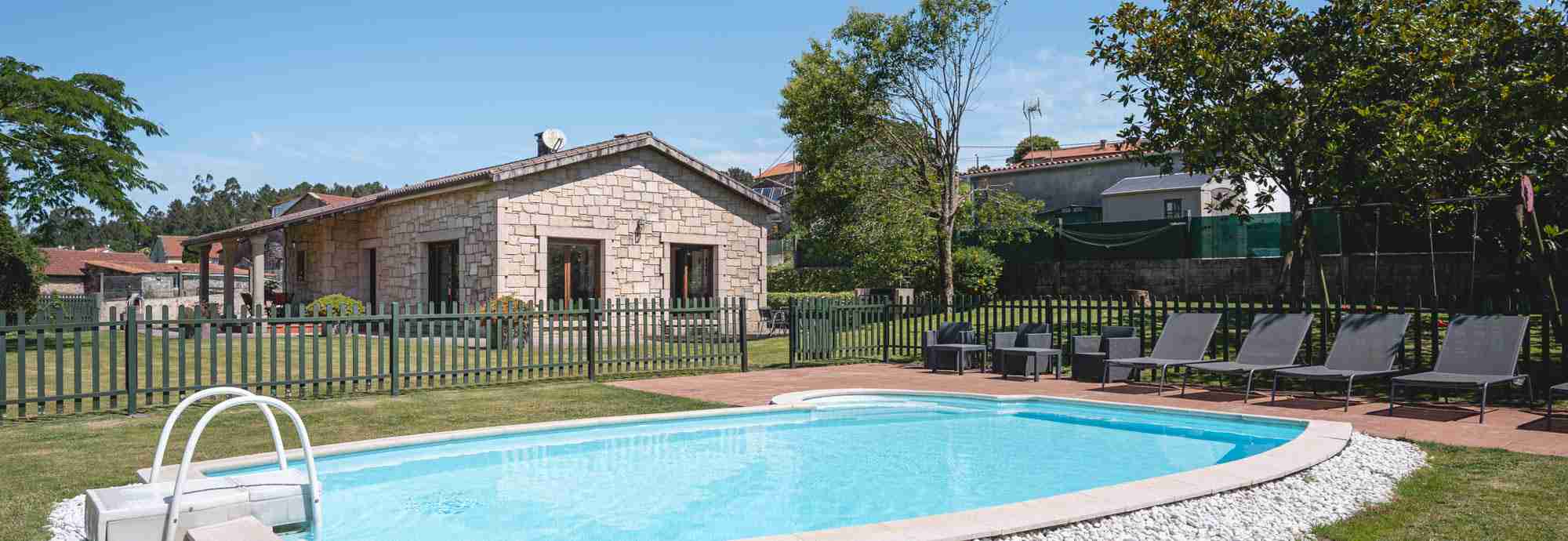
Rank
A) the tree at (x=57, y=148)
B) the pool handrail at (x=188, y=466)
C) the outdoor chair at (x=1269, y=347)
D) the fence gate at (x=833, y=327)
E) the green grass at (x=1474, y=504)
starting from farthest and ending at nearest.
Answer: the tree at (x=57, y=148), the fence gate at (x=833, y=327), the outdoor chair at (x=1269, y=347), the green grass at (x=1474, y=504), the pool handrail at (x=188, y=466)

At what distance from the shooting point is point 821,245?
27250 millimetres

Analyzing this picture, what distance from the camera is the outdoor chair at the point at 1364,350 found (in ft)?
31.0

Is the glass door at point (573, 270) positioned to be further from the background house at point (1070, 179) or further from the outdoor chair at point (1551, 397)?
the background house at point (1070, 179)

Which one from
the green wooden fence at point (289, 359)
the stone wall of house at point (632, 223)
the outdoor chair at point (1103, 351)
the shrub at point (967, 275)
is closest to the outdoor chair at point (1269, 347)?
the outdoor chair at point (1103, 351)

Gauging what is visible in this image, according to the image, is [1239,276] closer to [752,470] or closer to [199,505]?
[752,470]

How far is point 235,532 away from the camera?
396cm

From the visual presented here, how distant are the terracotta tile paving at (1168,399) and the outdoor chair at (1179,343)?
Answer: 322mm

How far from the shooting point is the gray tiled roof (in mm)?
31906

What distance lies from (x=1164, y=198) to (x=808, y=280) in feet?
40.7

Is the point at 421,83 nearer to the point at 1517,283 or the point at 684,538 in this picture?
the point at 684,538

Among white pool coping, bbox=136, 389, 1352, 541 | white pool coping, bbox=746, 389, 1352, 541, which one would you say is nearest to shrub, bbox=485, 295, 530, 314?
white pool coping, bbox=136, 389, 1352, 541

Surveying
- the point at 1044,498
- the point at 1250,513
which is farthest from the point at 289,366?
the point at 1250,513

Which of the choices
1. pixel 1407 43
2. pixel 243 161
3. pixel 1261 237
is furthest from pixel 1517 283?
pixel 243 161

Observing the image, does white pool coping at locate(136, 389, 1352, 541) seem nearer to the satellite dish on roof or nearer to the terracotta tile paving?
the terracotta tile paving
